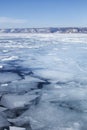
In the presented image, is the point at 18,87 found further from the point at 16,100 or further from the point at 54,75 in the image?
the point at 54,75

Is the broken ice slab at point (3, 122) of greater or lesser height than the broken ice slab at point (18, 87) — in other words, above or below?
above

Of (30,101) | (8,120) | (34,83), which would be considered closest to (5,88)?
(34,83)

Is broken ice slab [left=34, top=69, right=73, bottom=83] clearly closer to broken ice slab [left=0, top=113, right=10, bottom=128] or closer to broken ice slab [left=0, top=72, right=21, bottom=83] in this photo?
broken ice slab [left=0, top=72, right=21, bottom=83]

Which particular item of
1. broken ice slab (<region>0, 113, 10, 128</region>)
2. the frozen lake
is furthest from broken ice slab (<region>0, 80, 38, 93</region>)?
broken ice slab (<region>0, 113, 10, 128</region>)

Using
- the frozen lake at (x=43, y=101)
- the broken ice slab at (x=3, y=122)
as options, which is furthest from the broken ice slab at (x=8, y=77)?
the broken ice slab at (x=3, y=122)

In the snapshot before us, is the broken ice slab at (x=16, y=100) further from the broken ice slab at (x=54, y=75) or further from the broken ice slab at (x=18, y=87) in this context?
the broken ice slab at (x=54, y=75)

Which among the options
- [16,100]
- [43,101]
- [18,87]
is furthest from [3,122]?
[18,87]

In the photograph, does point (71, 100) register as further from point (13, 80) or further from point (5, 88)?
point (13, 80)

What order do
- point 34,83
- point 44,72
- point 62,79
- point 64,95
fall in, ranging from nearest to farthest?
point 64,95 → point 34,83 → point 62,79 → point 44,72
